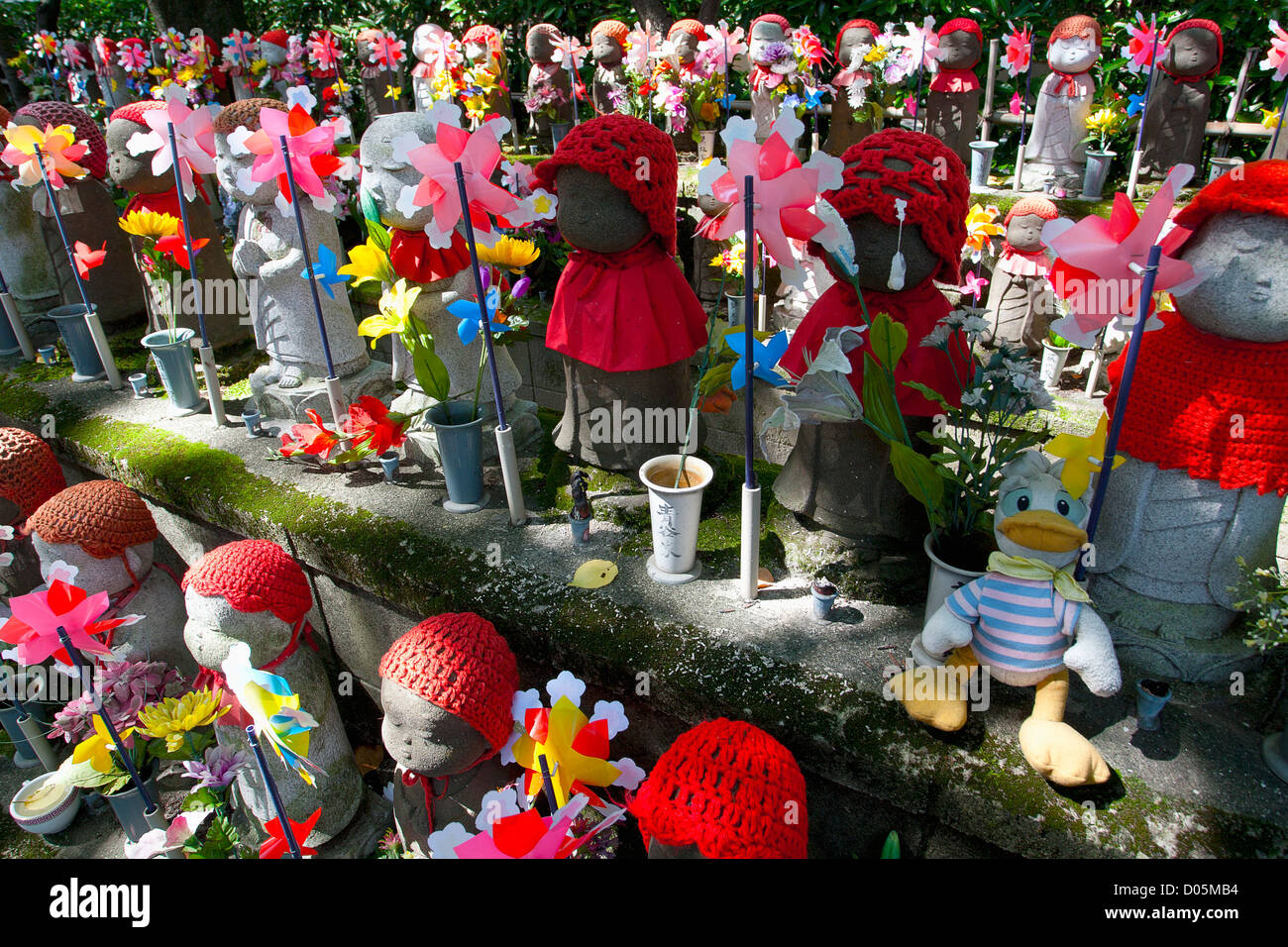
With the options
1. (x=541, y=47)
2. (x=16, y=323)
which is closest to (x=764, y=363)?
(x=16, y=323)

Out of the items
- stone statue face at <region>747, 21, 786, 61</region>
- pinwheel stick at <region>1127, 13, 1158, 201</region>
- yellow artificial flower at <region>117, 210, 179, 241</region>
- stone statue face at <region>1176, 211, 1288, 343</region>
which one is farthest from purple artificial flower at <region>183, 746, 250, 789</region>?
stone statue face at <region>747, 21, 786, 61</region>

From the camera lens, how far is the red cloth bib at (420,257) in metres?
2.61

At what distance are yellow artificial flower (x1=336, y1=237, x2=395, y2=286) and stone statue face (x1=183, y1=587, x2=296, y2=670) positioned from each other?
109cm

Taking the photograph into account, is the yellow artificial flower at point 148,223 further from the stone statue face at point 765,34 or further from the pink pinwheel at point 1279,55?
the pink pinwheel at point 1279,55

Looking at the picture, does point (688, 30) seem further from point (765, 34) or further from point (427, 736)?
point (427, 736)

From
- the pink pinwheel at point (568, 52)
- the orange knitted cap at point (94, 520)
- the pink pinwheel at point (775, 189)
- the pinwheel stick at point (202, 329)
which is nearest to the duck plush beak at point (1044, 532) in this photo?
the pink pinwheel at point (775, 189)

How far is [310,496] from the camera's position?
270 centimetres

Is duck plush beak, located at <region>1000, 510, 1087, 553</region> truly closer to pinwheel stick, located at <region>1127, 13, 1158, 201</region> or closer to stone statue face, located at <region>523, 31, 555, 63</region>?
pinwheel stick, located at <region>1127, 13, 1158, 201</region>

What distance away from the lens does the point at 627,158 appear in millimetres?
2037

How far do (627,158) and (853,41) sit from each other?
4.24m

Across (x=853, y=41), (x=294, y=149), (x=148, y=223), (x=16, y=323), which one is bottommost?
(x=16, y=323)

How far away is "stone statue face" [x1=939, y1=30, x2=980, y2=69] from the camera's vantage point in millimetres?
5012

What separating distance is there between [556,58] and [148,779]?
5.16m

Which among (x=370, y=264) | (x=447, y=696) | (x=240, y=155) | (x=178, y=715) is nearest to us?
(x=447, y=696)
